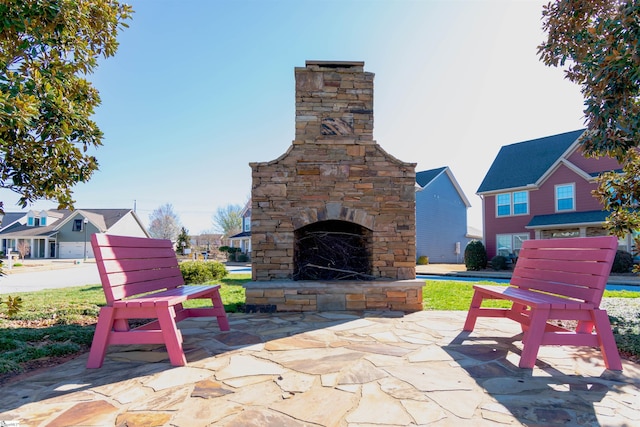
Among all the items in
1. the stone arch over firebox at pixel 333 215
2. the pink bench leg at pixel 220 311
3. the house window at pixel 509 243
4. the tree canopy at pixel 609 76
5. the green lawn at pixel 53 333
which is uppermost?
the tree canopy at pixel 609 76

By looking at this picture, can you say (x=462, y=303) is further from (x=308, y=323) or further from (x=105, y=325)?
(x=105, y=325)

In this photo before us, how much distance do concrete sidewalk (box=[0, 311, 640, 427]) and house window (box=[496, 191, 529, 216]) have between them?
57.7 feet

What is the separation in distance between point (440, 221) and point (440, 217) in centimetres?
31

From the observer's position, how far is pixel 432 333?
13.3 ft

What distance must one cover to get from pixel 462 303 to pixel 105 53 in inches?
264

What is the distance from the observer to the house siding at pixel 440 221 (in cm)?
2467

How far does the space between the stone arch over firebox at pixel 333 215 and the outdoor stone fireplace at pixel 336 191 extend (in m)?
0.02

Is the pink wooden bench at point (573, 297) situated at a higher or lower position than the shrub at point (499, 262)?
higher

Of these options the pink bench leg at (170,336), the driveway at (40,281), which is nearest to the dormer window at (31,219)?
the driveway at (40,281)

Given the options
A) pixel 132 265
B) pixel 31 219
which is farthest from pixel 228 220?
pixel 132 265

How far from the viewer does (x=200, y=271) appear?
1001cm

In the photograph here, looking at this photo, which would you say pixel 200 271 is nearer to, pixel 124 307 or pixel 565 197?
pixel 124 307

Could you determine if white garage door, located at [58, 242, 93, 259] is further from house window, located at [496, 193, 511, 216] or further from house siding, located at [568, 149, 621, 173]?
house siding, located at [568, 149, 621, 173]

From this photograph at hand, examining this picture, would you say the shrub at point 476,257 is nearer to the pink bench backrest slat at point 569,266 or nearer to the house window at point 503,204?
the house window at point 503,204
